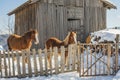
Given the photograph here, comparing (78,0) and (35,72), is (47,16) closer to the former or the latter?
(78,0)

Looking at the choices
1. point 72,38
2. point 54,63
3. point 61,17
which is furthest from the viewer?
point 61,17

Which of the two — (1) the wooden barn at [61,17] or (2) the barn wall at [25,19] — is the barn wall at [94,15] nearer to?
(1) the wooden barn at [61,17]

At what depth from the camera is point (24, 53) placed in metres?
11.3

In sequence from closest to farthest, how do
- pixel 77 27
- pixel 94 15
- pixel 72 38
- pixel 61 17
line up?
pixel 72 38 < pixel 61 17 < pixel 77 27 < pixel 94 15

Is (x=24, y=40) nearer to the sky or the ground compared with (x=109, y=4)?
nearer to the ground

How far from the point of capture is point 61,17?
2061 centimetres

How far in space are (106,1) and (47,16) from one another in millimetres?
5830

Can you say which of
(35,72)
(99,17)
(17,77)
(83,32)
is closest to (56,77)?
(35,72)

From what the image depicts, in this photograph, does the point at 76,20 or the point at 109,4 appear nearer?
the point at 76,20

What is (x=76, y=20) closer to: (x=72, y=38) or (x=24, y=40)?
(x=24, y=40)

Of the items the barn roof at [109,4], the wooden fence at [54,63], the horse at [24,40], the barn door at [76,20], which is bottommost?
the wooden fence at [54,63]

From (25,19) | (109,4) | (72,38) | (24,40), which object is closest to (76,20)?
(109,4)

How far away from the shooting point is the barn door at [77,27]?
2116cm

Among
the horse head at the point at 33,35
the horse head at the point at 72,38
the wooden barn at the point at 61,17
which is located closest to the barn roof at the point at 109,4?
the wooden barn at the point at 61,17
